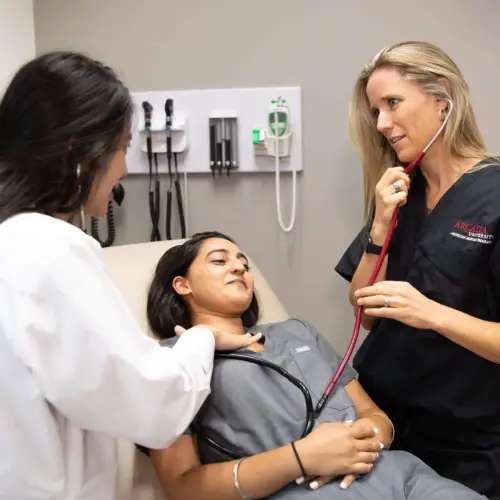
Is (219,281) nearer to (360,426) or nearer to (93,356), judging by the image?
(360,426)

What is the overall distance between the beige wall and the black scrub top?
0.48 m

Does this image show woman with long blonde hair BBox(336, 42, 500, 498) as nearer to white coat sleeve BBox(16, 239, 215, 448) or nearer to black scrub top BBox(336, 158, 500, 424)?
black scrub top BBox(336, 158, 500, 424)

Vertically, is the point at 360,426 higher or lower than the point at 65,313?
lower

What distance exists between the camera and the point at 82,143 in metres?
0.97

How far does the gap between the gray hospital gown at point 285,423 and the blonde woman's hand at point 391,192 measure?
0.42m

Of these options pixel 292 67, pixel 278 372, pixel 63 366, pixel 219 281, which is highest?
pixel 292 67

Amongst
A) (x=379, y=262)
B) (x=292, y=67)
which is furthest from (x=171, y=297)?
(x=292, y=67)

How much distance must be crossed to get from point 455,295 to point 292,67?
90 centimetres

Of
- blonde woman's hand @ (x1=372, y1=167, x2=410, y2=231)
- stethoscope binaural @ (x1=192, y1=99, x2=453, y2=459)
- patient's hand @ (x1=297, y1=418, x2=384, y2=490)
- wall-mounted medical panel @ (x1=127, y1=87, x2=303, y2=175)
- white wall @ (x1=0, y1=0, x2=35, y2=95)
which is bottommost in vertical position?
patient's hand @ (x1=297, y1=418, x2=384, y2=490)

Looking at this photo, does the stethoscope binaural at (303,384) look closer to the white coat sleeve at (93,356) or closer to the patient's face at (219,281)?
the patient's face at (219,281)

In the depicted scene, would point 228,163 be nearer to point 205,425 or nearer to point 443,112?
point 443,112

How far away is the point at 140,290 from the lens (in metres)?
1.65

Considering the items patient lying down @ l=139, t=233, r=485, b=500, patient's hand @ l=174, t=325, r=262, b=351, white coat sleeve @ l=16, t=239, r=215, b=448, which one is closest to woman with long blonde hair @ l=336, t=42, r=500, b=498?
patient lying down @ l=139, t=233, r=485, b=500

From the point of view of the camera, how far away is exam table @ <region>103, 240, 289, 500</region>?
137 centimetres
